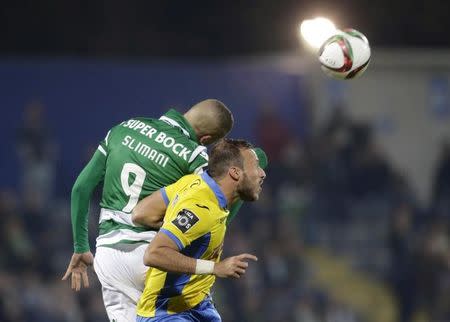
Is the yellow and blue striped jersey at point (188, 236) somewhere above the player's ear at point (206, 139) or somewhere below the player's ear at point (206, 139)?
below

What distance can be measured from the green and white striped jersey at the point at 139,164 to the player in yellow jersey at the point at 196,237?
0.55ft

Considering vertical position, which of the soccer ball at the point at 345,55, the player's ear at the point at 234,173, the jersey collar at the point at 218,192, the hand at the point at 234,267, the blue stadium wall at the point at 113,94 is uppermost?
the blue stadium wall at the point at 113,94

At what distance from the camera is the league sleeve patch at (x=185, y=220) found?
4316 mm

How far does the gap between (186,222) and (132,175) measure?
703 millimetres

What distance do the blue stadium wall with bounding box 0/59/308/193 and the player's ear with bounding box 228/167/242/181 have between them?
23.1ft

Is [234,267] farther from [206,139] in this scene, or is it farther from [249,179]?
[206,139]

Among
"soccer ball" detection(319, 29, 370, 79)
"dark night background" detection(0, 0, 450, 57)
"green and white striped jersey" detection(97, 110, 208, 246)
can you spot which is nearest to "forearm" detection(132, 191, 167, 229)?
"green and white striped jersey" detection(97, 110, 208, 246)

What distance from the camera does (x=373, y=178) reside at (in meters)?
12.4

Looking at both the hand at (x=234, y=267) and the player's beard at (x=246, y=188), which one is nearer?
the hand at (x=234, y=267)

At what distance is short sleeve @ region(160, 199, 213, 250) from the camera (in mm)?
4312

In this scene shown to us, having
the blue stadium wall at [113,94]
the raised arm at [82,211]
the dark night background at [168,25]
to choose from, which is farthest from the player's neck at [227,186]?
the dark night background at [168,25]

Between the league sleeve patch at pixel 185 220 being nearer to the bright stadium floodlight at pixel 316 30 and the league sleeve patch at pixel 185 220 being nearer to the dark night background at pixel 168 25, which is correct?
the bright stadium floodlight at pixel 316 30

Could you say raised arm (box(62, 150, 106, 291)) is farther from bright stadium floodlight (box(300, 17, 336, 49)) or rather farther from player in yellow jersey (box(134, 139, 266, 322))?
bright stadium floodlight (box(300, 17, 336, 49))

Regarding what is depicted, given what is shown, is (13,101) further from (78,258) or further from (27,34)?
(78,258)
